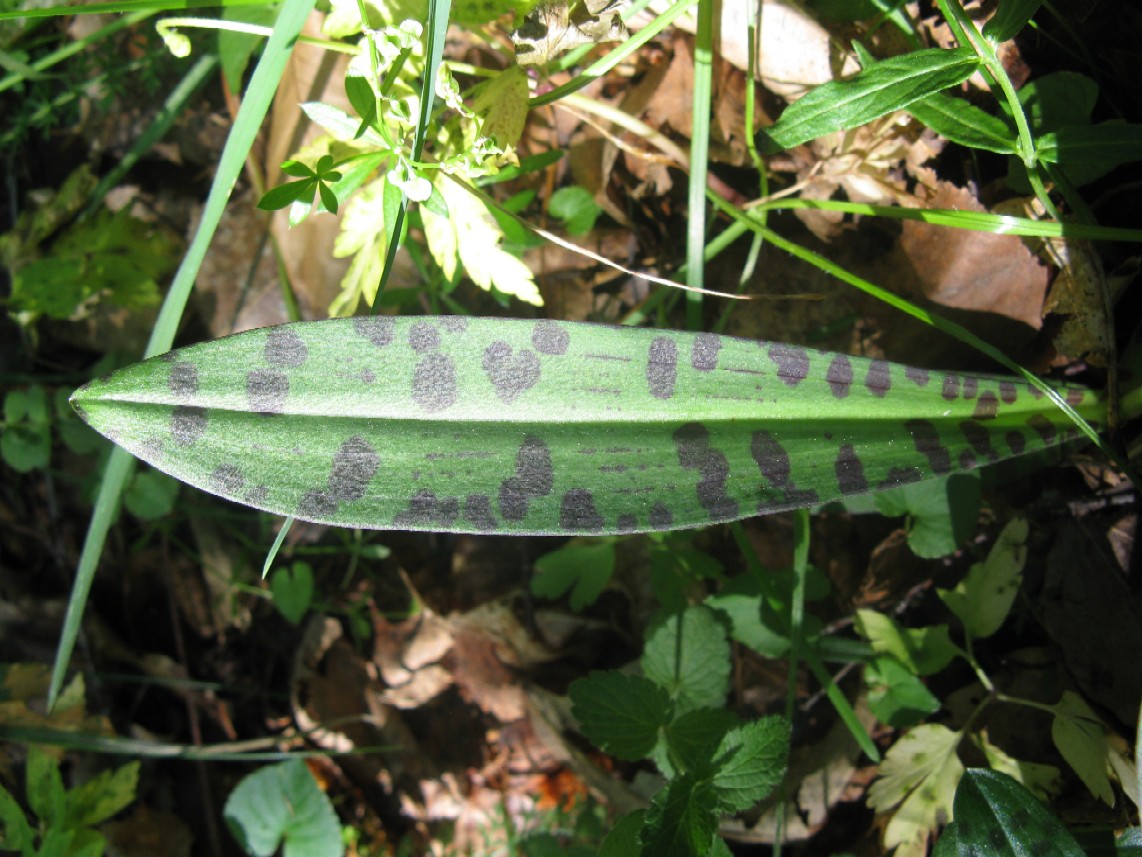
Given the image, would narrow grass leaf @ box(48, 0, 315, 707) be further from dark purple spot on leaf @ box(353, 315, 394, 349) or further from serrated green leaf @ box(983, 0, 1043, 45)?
serrated green leaf @ box(983, 0, 1043, 45)

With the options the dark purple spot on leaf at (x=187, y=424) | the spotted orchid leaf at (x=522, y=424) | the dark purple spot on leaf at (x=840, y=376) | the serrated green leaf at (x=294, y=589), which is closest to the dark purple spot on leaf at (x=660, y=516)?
the spotted orchid leaf at (x=522, y=424)

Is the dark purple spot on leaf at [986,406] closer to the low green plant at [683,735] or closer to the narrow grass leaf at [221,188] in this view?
the low green plant at [683,735]

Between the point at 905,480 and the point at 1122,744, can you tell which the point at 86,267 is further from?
the point at 1122,744

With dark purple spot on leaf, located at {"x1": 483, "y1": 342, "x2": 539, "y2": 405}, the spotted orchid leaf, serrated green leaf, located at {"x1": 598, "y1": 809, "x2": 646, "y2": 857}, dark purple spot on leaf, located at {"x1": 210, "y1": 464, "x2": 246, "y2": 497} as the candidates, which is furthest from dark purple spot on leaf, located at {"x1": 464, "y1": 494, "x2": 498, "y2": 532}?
serrated green leaf, located at {"x1": 598, "y1": 809, "x2": 646, "y2": 857}

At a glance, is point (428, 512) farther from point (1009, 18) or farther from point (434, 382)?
point (1009, 18)

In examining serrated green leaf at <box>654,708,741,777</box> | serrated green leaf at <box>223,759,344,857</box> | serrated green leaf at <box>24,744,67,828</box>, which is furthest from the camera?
serrated green leaf at <box>223,759,344,857</box>

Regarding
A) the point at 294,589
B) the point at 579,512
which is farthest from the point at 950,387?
the point at 294,589
